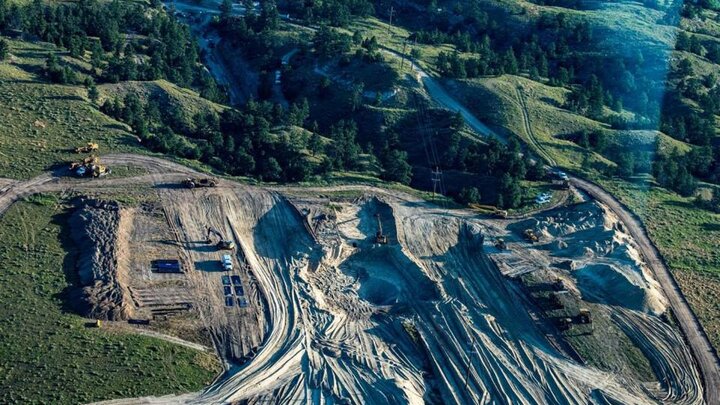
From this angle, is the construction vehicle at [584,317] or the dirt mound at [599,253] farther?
the dirt mound at [599,253]

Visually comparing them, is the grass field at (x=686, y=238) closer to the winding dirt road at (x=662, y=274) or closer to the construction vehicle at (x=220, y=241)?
the winding dirt road at (x=662, y=274)

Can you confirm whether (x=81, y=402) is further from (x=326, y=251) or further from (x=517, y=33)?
(x=517, y=33)

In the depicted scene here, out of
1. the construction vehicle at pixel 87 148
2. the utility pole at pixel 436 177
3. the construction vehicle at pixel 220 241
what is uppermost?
the construction vehicle at pixel 87 148

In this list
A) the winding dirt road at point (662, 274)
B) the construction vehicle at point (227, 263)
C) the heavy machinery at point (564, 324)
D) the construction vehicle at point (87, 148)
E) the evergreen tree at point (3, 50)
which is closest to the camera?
the winding dirt road at point (662, 274)

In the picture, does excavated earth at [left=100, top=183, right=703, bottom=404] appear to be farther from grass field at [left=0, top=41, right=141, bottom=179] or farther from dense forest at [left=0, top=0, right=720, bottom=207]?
grass field at [left=0, top=41, right=141, bottom=179]

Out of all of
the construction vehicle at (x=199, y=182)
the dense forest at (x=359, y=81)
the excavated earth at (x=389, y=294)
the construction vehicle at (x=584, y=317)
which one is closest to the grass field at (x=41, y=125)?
the dense forest at (x=359, y=81)

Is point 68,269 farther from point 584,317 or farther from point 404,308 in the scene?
point 584,317
